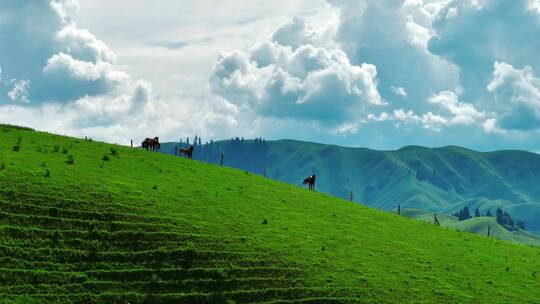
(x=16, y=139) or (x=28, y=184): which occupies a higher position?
(x=16, y=139)

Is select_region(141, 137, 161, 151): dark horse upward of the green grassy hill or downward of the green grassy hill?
upward

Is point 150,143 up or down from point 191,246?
up

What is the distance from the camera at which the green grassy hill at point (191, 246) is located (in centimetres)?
3922

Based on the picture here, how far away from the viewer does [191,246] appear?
144 ft

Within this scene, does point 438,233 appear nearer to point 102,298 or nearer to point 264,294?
point 264,294

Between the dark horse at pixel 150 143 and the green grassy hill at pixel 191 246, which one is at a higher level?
the dark horse at pixel 150 143

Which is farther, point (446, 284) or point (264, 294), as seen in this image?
point (446, 284)

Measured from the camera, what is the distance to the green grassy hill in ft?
129

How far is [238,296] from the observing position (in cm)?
4038

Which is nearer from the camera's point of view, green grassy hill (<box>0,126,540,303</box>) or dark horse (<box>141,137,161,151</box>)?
green grassy hill (<box>0,126,540,303</box>)

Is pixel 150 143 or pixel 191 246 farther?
pixel 150 143

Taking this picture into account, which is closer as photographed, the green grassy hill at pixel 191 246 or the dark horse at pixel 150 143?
the green grassy hill at pixel 191 246

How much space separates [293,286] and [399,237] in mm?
22488

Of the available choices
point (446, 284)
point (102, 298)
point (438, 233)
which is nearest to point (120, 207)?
point (102, 298)
